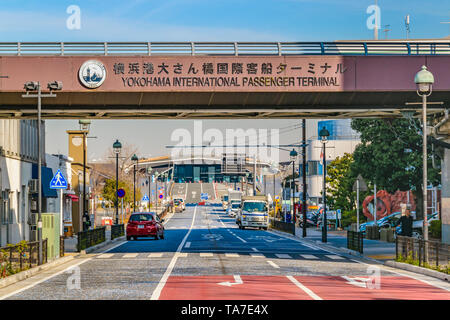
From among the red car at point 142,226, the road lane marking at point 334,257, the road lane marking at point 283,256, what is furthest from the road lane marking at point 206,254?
the red car at point 142,226

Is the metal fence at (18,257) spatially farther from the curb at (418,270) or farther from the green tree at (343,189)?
the green tree at (343,189)

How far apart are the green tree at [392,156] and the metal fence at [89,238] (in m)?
19.6

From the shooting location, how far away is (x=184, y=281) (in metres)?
20.6

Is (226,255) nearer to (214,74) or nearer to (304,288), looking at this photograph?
(214,74)

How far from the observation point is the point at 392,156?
170 ft

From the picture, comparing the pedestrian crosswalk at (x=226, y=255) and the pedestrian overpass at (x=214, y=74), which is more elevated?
the pedestrian overpass at (x=214, y=74)

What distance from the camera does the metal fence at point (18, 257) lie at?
2245 centimetres

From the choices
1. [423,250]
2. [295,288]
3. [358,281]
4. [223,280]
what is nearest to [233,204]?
[423,250]

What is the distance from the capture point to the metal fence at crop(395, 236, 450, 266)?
2392 cm

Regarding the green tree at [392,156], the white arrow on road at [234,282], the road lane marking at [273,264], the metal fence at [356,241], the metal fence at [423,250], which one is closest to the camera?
the white arrow on road at [234,282]

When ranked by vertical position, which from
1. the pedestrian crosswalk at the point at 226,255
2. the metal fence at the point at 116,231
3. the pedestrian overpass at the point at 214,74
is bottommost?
the metal fence at the point at 116,231

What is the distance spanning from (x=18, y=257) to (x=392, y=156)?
109 feet

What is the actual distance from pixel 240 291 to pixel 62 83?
1573 centimetres

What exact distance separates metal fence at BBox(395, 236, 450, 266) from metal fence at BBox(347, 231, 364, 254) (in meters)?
5.71
